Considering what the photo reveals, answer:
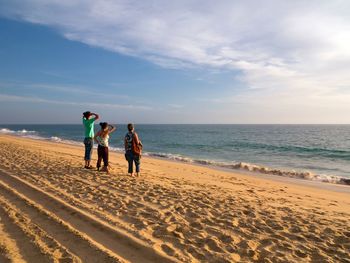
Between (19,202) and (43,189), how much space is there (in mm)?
1212

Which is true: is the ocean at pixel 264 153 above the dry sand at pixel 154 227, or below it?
below

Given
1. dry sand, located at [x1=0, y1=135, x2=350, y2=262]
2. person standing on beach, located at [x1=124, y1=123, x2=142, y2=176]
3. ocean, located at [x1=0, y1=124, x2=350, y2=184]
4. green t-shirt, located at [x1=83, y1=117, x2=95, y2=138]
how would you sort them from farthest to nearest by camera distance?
ocean, located at [x1=0, y1=124, x2=350, y2=184]
green t-shirt, located at [x1=83, y1=117, x2=95, y2=138]
person standing on beach, located at [x1=124, y1=123, x2=142, y2=176]
dry sand, located at [x1=0, y1=135, x2=350, y2=262]

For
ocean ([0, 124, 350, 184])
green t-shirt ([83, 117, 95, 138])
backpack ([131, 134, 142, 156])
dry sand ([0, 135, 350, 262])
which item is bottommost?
ocean ([0, 124, 350, 184])

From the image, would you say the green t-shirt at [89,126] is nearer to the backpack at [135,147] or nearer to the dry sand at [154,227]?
the backpack at [135,147]

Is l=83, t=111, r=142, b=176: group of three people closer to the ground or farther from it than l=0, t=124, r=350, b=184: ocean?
farther from it

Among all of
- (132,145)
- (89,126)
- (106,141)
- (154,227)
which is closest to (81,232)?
A: (154,227)

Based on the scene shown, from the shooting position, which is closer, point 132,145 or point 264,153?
point 132,145

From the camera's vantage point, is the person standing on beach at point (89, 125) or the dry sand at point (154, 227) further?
the person standing on beach at point (89, 125)

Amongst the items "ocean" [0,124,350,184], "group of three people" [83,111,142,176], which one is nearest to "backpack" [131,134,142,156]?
"group of three people" [83,111,142,176]

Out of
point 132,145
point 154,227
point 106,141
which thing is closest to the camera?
point 154,227

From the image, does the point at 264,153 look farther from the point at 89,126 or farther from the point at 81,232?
the point at 81,232

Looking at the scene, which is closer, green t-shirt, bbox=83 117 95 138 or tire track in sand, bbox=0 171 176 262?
tire track in sand, bbox=0 171 176 262

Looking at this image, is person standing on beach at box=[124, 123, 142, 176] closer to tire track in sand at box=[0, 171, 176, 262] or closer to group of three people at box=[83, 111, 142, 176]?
group of three people at box=[83, 111, 142, 176]

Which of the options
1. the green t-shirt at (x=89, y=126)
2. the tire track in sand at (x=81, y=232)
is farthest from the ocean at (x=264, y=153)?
the tire track in sand at (x=81, y=232)
